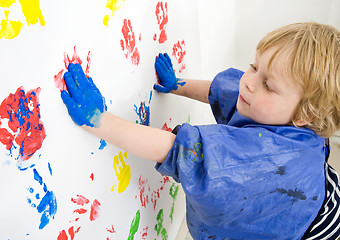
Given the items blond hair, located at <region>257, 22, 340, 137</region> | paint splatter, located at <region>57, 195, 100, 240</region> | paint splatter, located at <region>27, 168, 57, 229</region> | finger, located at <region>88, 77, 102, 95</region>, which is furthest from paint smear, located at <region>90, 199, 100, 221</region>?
blond hair, located at <region>257, 22, 340, 137</region>

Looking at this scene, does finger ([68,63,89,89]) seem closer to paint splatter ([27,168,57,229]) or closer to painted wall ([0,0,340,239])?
painted wall ([0,0,340,239])

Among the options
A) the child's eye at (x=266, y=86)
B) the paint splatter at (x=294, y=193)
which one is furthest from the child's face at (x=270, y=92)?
the paint splatter at (x=294, y=193)

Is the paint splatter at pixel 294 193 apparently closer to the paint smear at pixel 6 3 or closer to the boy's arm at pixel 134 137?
the boy's arm at pixel 134 137

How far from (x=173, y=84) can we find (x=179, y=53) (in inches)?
5.0

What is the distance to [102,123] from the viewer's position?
0.60 meters

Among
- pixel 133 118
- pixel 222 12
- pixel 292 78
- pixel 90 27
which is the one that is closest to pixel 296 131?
pixel 292 78

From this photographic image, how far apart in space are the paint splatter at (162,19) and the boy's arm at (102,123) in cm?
26

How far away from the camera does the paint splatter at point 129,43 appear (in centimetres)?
65

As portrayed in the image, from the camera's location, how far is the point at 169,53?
2.92 feet

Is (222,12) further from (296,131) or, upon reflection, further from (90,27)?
(90,27)

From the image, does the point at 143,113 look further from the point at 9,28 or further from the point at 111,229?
the point at 9,28

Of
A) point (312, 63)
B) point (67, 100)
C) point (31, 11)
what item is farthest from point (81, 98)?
point (312, 63)

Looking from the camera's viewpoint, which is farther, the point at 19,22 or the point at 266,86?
the point at 266,86

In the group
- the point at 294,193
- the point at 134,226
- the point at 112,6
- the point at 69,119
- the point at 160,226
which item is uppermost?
the point at 112,6
